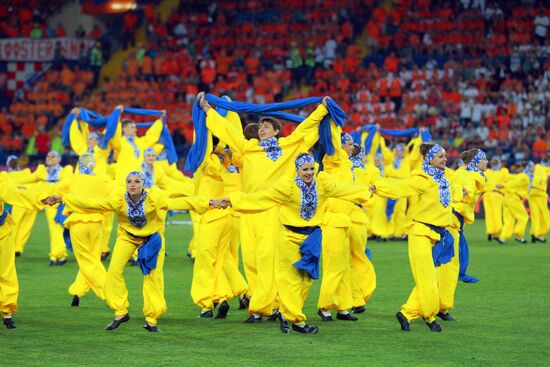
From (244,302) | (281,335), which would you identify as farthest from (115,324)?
(244,302)

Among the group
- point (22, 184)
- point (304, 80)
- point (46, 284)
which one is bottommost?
point (46, 284)

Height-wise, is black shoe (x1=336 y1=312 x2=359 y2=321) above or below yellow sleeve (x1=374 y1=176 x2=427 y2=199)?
below

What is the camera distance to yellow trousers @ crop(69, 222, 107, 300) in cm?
1286

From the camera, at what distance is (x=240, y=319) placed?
12312mm

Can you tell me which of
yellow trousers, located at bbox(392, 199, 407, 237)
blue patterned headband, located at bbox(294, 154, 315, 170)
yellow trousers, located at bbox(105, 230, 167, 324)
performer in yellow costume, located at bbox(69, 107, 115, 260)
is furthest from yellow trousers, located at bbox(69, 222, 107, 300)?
yellow trousers, located at bbox(392, 199, 407, 237)

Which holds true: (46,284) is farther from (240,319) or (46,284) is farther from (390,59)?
(390,59)

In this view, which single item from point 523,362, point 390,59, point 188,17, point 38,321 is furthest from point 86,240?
point 188,17

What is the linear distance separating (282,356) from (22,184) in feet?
29.8

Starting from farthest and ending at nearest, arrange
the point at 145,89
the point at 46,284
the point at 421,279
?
the point at 145,89, the point at 46,284, the point at 421,279

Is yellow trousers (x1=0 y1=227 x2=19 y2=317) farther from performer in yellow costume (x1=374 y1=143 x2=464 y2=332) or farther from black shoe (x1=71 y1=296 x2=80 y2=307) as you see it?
performer in yellow costume (x1=374 y1=143 x2=464 y2=332)

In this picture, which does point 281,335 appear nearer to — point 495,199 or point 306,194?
point 306,194

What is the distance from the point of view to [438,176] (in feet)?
37.7

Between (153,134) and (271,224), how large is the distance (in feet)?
25.4

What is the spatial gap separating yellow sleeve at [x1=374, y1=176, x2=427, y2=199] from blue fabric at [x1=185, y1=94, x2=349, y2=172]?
0.91 m
